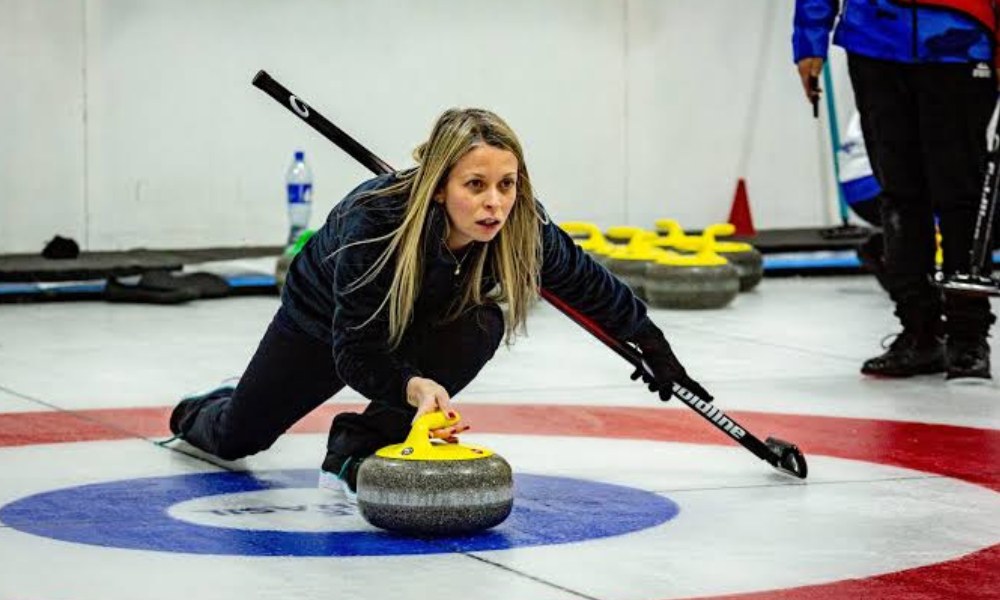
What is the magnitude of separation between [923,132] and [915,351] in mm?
724

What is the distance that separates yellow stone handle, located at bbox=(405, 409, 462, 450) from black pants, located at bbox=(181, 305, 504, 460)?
29 centimetres

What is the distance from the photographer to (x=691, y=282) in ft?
26.6

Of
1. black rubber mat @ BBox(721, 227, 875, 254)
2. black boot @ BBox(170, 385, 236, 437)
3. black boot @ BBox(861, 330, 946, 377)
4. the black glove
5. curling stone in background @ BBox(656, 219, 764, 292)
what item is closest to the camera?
the black glove

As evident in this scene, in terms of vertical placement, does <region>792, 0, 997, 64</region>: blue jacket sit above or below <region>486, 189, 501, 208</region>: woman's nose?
above

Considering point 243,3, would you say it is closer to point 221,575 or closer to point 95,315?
point 95,315

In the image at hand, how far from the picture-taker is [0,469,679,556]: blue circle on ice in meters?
3.51

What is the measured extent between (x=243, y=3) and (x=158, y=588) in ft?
23.4

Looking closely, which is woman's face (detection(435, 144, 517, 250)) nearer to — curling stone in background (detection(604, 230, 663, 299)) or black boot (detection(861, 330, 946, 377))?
black boot (detection(861, 330, 946, 377))

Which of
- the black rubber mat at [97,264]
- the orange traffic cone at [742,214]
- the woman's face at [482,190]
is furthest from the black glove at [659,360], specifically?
the orange traffic cone at [742,214]

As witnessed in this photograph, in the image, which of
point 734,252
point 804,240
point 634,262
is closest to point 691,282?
point 634,262

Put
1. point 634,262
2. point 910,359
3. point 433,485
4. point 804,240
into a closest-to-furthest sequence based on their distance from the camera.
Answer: point 433,485
point 910,359
point 634,262
point 804,240

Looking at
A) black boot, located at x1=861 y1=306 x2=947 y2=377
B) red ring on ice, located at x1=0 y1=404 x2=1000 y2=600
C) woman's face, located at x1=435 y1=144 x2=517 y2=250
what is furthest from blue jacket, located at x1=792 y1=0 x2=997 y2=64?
woman's face, located at x1=435 y1=144 x2=517 y2=250

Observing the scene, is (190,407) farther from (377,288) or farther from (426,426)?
(426,426)

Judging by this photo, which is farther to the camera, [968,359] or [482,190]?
[968,359]
